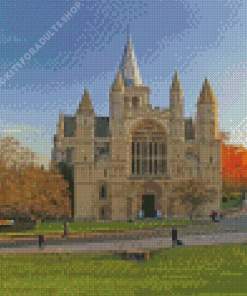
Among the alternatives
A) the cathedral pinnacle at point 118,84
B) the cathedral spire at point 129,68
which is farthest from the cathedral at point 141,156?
the cathedral spire at point 129,68

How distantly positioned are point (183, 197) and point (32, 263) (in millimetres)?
40568

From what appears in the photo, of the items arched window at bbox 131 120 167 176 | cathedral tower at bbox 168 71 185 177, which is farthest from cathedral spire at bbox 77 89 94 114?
cathedral tower at bbox 168 71 185 177

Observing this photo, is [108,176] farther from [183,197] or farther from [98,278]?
[98,278]

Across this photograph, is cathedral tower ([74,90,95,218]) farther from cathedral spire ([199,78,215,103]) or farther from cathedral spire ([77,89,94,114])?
cathedral spire ([199,78,215,103])

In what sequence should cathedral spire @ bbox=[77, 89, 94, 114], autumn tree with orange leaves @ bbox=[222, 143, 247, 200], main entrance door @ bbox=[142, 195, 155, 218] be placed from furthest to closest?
autumn tree with orange leaves @ bbox=[222, 143, 247, 200], cathedral spire @ bbox=[77, 89, 94, 114], main entrance door @ bbox=[142, 195, 155, 218]

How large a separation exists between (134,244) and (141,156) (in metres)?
33.5

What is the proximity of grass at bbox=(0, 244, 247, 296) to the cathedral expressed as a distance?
123 feet

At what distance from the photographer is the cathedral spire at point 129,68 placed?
3009 inches

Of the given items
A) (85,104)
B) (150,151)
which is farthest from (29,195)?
(85,104)

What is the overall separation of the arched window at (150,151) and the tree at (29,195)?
11.7 m

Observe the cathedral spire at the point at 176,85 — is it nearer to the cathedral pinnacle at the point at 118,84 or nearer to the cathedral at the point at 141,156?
the cathedral at the point at 141,156

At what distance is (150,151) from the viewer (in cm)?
6981

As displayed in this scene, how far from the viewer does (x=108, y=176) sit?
69438 millimetres

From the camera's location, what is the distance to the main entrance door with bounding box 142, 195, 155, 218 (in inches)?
2714
